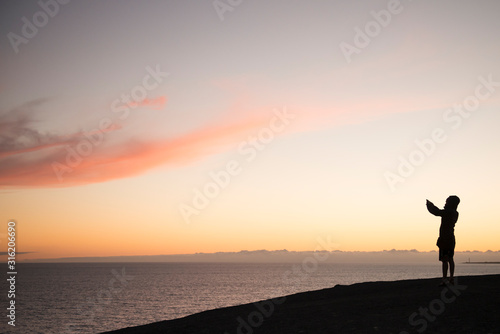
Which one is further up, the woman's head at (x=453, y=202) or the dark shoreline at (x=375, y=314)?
the woman's head at (x=453, y=202)

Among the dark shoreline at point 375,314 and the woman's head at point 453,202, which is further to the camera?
the woman's head at point 453,202

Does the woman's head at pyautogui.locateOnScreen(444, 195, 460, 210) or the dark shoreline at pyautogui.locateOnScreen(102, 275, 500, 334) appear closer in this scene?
the dark shoreline at pyautogui.locateOnScreen(102, 275, 500, 334)

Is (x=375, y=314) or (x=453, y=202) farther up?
(x=453, y=202)

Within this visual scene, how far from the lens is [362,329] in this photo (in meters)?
10.6

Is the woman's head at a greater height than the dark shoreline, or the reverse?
the woman's head

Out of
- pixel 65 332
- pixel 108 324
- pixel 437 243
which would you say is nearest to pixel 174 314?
pixel 108 324

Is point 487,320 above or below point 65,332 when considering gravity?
above

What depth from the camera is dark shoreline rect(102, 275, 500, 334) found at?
1057 cm

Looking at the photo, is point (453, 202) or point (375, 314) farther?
point (453, 202)

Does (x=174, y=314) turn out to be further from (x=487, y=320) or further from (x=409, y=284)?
(x=487, y=320)

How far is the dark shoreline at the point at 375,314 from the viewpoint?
1057 centimetres

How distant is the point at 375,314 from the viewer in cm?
1177

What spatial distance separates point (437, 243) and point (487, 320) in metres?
3.71

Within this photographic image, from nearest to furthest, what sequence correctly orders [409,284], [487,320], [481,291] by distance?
[487,320], [481,291], [409,284]
